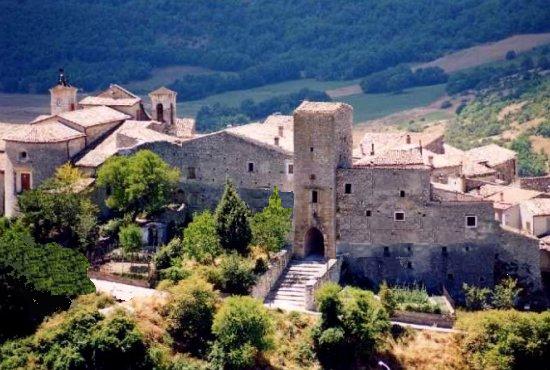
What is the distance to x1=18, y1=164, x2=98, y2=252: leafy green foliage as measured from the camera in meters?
61.8

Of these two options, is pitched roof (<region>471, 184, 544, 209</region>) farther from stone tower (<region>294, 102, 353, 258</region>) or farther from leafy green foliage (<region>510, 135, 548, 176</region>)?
leafy green foliage (<region>510, 135, 548, 176</region>)

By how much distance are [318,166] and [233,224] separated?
4.80 meters

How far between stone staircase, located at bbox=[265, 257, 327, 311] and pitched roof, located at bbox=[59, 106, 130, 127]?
1403 cm

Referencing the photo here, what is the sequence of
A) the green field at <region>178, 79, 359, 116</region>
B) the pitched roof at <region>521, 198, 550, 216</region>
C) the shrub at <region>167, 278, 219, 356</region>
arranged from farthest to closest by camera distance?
1. the green field at <region>178, 79, 359, 116</region>
2. the pitched roof at <region>521, 198, 550, 216</region>
3. the shrub at <region>167, 278, 219, 356</region>

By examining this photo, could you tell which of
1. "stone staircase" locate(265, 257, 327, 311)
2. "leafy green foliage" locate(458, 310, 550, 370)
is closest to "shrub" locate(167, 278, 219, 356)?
"stone staircase" locate(265, 257, 327, 311)

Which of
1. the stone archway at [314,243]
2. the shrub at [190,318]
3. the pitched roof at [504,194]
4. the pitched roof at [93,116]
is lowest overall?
the shrub at [190,318]

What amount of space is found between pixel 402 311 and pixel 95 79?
301ft

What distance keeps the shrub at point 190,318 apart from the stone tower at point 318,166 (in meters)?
8.11

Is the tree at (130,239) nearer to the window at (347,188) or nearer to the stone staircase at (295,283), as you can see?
the stone staircase at (295,283)

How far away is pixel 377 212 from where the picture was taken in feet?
197

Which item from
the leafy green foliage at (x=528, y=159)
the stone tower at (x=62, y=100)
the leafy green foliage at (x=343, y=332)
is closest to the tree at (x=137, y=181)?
the leafy green foliage at (x=343, y=332)

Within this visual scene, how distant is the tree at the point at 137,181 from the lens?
205 ft

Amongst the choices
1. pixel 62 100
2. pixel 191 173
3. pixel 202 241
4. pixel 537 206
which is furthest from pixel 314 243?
pixel 62 100

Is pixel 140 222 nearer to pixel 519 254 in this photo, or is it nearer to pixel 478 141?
pixel 519 254
